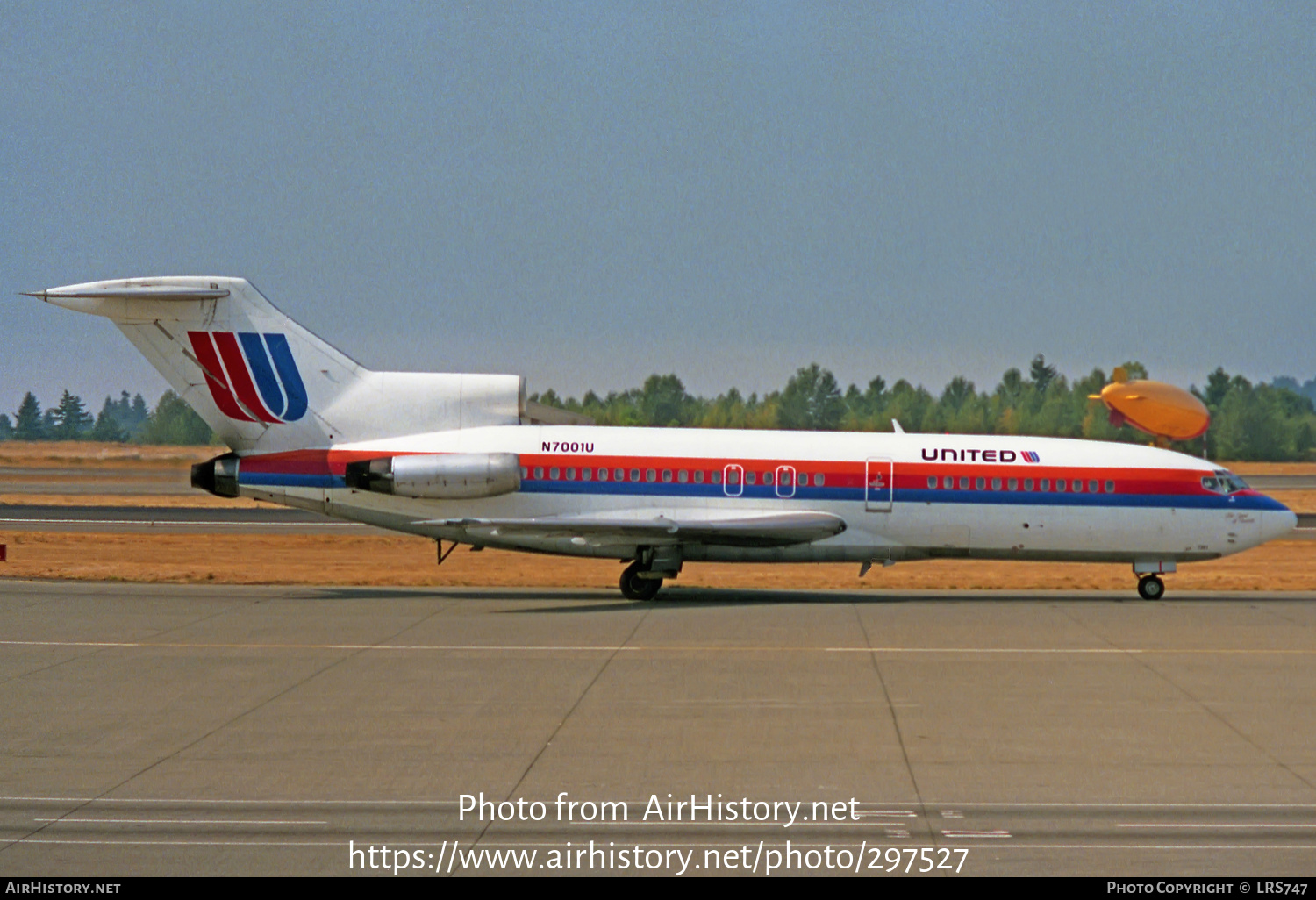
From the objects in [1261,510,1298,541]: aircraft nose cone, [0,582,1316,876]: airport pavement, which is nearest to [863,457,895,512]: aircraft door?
[0,582,1316,876]: airport pavement

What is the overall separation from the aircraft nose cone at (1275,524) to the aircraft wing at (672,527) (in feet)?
28.0

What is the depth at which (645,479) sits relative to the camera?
27.0 m

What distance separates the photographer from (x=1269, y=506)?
27.4 m

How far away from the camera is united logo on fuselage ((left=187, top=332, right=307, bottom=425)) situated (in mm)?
27250

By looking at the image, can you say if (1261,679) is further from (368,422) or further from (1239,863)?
(368,422)

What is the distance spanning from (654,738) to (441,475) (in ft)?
45.1

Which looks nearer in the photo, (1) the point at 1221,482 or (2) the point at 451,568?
(1) the point at 1221,482

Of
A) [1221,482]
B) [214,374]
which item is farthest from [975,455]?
[214,374]

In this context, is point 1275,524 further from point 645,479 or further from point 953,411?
point 953,411

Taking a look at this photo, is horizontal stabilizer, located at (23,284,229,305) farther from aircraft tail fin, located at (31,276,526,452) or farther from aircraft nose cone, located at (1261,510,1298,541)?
aircraft nose cone, located at (1261,510,1298,541)

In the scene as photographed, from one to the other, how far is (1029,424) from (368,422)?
60455mm

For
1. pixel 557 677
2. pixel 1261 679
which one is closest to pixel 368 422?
pixel 557 677

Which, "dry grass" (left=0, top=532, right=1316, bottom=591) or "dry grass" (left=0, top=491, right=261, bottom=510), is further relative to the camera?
"dry grass" (left=0, top=491, right=261, bottom=510)

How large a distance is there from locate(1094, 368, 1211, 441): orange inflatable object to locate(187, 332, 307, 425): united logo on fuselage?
64.9m
